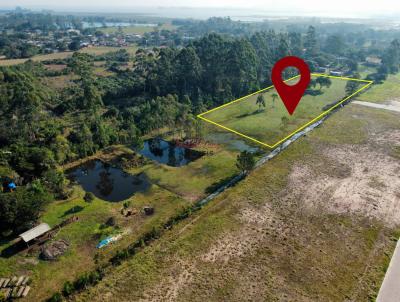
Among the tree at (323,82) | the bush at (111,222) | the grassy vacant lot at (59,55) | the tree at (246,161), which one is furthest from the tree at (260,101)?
the grassy vacant lot at (59,55)

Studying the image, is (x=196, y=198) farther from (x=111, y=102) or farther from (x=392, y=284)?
(x=111, y=102)

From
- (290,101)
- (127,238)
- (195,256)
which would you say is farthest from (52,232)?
(290,101)

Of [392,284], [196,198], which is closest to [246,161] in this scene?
[196,198]

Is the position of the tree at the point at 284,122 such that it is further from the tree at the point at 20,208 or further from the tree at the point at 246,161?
the tree at the point at 20,208

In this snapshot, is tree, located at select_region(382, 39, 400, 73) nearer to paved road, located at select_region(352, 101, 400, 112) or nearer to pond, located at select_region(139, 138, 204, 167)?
paved road, located at select_region(352, 101, 400, 112)

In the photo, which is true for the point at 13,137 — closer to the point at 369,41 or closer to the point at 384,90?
the point at 384,90

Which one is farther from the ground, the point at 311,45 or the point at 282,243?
the point at 311,45
